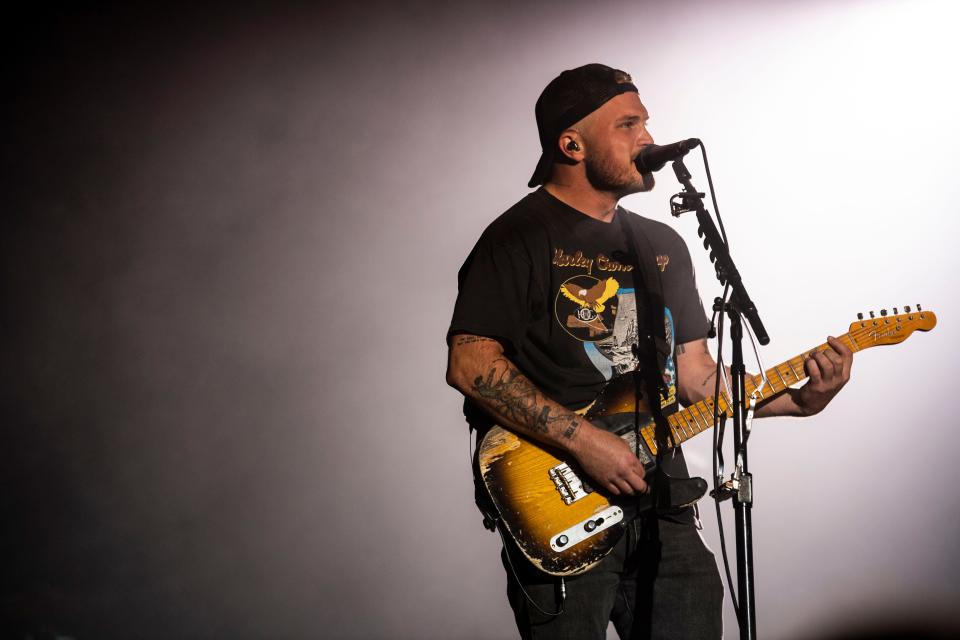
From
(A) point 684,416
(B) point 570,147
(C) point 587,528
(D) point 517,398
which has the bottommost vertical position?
(C) point 587,528

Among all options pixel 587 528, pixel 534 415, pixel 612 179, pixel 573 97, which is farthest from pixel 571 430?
pixel 573 97

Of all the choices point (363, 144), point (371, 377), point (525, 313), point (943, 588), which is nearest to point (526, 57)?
point (363, 144)

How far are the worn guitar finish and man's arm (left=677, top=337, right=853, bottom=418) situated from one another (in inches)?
1.5

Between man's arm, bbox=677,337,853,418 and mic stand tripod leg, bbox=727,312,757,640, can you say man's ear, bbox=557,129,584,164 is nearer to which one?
man's arm, bbox=677,337,853,418

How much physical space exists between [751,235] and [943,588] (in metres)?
1.72

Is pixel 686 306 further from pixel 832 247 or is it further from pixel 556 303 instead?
pixel 832 247

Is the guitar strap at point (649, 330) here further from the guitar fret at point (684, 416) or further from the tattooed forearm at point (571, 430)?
the tattooed forearm at point (571, 430)

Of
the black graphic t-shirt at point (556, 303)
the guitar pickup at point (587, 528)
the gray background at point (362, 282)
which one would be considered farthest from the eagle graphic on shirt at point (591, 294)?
the gray background at point (362, 282)

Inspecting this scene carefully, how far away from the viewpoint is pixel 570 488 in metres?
1.94

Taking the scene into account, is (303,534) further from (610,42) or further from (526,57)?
(610,42)

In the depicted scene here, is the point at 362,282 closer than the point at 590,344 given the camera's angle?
No

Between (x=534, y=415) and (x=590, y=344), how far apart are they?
287 millimetres

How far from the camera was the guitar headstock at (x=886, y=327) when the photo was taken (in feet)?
7.02

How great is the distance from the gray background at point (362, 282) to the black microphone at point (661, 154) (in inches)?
55.4
